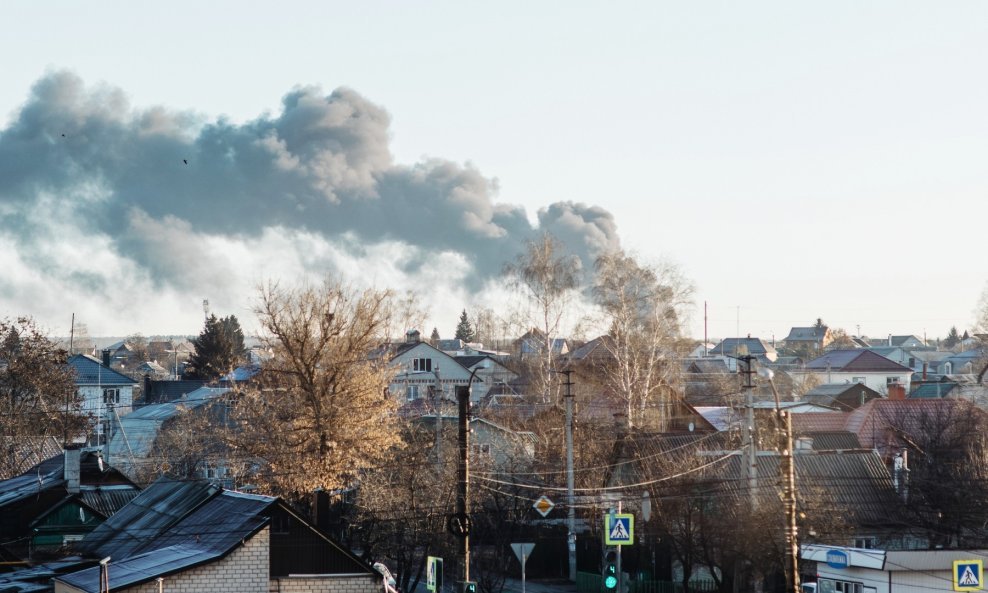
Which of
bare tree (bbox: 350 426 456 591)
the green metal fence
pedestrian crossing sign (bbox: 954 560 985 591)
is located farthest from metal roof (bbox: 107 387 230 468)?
pedestrian crossing sign (bbox: 954 560 985 591)

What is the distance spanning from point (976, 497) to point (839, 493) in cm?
566

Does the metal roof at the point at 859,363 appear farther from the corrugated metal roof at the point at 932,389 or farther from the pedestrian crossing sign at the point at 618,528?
the pedestrian crossing sign at the point at 618,528

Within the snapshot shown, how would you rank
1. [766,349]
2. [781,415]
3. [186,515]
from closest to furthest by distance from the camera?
[781,415], [186,515], [766,349]

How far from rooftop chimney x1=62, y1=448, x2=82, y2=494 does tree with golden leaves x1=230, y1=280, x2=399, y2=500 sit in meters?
5.49

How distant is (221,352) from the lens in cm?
11075

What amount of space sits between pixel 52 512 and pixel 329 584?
14920 millimetres

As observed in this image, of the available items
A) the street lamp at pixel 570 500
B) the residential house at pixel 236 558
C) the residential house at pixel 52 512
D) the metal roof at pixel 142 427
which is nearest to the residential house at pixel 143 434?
the metal roof at pixel 142 427

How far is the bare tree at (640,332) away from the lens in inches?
2457

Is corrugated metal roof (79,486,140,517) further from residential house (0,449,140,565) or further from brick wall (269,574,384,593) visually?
brick wall (269,574,384,593)

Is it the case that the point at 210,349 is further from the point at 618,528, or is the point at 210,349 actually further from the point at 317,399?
the point at 618,528

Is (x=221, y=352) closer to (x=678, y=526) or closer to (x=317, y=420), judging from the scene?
(x=317, y=420)

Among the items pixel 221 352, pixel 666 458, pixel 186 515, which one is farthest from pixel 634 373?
pixel 221 352

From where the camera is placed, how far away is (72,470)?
131 feet

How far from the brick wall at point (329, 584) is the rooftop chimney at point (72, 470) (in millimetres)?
15102
